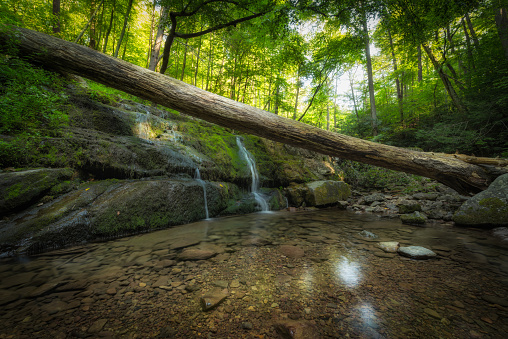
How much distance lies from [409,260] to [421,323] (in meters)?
1.36

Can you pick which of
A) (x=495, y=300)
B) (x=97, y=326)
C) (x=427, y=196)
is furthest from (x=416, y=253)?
(x=427, y=196)

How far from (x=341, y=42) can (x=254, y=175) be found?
7214 millimetres

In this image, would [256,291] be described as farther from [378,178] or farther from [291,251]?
[378,178]

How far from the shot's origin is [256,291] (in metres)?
1.67

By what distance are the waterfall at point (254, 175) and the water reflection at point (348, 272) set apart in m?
4.27

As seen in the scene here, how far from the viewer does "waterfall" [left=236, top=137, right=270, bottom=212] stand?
660 centimetres

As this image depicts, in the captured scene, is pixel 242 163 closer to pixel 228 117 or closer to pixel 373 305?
pixel 228 117

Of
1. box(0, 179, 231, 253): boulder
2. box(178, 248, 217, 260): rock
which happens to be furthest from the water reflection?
box(0, 179, 231, 253): boulder

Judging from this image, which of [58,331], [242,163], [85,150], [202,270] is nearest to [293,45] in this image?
[242,163]

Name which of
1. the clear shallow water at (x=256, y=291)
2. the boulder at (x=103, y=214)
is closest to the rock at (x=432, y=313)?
the clear shallow water at (x=256, y=291)

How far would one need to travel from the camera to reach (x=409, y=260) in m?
2.33

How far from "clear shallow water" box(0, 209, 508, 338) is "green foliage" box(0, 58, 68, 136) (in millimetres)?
2395

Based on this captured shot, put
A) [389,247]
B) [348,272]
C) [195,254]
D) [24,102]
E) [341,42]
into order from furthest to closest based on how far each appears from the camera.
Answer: [341,42]
[24,102]
[389,247]
[195,254]
[348,272]

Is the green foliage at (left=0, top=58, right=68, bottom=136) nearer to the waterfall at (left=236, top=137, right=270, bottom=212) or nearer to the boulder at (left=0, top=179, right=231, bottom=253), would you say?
the boulder at (left=0, top=179, right=231, bottom=253)
